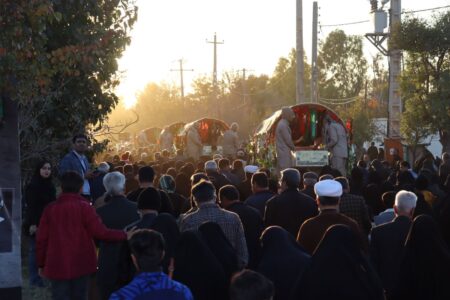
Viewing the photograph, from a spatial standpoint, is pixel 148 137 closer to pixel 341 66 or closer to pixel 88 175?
pixel 341 66

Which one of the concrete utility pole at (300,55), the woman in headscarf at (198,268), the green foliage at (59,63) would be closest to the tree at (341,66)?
the concrete utility pole at (300,55)

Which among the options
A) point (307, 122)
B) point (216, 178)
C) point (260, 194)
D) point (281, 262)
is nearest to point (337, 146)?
point (307, 122)

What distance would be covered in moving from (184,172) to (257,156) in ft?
26.9

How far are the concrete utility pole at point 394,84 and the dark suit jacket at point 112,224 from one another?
2335 centimetres

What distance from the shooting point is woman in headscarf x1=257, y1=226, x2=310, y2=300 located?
694 centimetres

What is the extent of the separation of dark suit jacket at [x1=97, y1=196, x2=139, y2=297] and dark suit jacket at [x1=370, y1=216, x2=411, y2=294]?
2.38 metres

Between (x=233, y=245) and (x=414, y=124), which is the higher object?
(x=414, y=124)

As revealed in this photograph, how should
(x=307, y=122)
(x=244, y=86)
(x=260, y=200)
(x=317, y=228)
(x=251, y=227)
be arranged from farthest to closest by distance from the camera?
1. (x=244, y=86)
2. (x=307, y=122)
3. (x=260, y=200)
4. (x=251, y=227)
5. (x=317, y=228)

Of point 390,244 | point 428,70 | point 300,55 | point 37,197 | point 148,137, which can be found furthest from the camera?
point 148,137

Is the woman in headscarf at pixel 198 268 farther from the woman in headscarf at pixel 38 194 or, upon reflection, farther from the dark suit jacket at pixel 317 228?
the woman in headscarf at pixel 38 194

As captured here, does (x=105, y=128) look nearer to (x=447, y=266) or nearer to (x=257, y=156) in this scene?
(x=257, y=156)

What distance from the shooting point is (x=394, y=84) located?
31875mm

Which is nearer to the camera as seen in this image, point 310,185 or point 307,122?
point 310,185

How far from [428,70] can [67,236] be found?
22.8 meters
